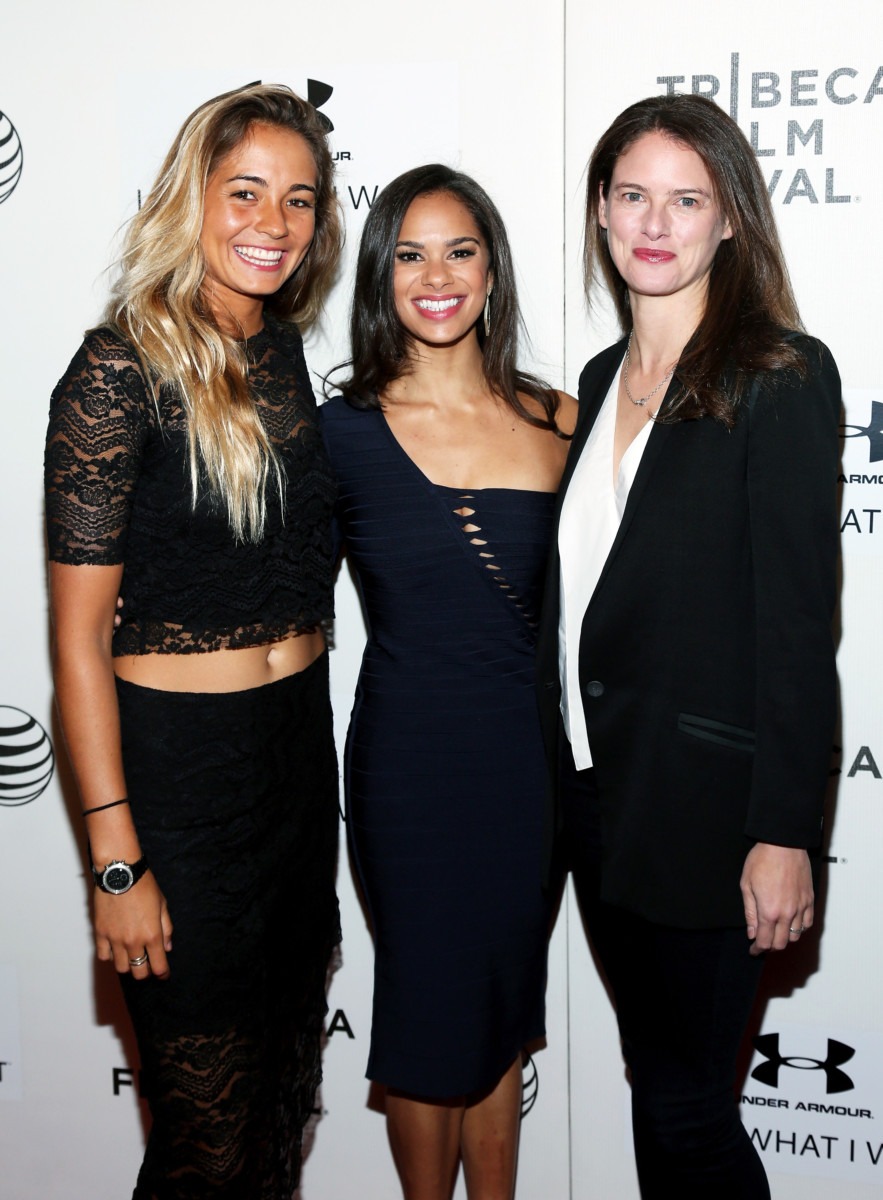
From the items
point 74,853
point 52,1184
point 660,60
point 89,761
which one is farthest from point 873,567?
point 52,1184

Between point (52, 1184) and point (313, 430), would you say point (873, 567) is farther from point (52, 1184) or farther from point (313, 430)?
point (52, 1184)

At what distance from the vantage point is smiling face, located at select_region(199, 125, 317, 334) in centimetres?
189

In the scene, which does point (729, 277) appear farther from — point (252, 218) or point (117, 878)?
point (117, 878)

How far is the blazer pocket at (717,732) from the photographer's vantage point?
1.70 m

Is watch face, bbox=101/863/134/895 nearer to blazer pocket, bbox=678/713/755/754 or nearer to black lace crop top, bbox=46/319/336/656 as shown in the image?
black lace crop top, bbox=46/319/336/656

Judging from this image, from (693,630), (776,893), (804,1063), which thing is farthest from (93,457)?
(804,1063)

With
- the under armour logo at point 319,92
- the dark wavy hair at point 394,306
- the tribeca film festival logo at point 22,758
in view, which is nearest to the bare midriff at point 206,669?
the dark wavy hair at point 394,306

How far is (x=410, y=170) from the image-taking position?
231 cm

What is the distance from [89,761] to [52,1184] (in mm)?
1698

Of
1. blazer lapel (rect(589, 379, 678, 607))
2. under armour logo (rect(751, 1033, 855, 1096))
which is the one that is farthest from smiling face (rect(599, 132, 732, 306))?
under armour logo (rect(751, 1033, 855, 1096))

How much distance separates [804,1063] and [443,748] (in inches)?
46.3

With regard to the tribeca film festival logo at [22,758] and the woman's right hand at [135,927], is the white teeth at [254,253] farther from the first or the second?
the tribeca film festival logo at [22,758]

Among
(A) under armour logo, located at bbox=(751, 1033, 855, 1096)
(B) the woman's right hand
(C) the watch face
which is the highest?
(C) the watch face

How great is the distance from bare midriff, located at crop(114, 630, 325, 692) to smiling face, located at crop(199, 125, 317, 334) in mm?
544
